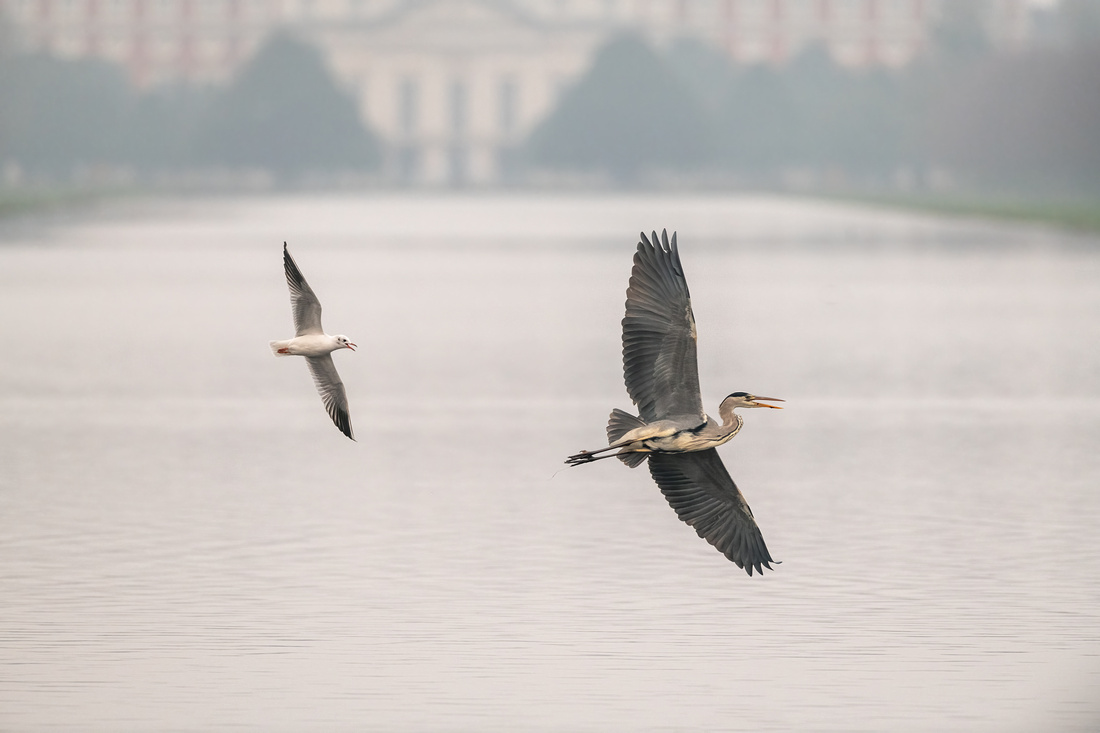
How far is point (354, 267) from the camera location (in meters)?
52.0

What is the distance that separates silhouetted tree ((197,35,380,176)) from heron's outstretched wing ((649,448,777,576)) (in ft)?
500

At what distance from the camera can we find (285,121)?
163 metres

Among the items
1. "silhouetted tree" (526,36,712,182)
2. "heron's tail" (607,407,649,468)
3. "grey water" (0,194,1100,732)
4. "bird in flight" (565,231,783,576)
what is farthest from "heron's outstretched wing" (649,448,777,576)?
"silhouetted tree" (526,36,712,182)

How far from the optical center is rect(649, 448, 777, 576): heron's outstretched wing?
34.7 feet

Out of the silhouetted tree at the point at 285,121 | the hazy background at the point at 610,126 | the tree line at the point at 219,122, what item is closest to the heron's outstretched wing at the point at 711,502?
the hazy background at the point at 610,126

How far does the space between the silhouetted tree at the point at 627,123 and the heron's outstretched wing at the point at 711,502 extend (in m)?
158

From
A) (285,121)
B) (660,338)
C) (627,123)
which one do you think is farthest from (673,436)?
(627,123)

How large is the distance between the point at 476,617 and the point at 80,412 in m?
11.6

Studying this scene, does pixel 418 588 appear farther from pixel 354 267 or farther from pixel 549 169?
pixel 549 169

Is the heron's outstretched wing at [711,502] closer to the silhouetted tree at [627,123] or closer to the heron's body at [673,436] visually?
the heron's body at [673,436]

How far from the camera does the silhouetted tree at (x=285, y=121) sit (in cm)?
16162

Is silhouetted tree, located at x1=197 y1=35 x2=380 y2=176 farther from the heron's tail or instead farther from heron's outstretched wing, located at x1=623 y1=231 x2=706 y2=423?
the heron's tail

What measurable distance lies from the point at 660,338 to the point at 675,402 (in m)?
0.30

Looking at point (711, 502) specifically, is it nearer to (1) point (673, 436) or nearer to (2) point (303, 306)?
(1) point (673, 436)
